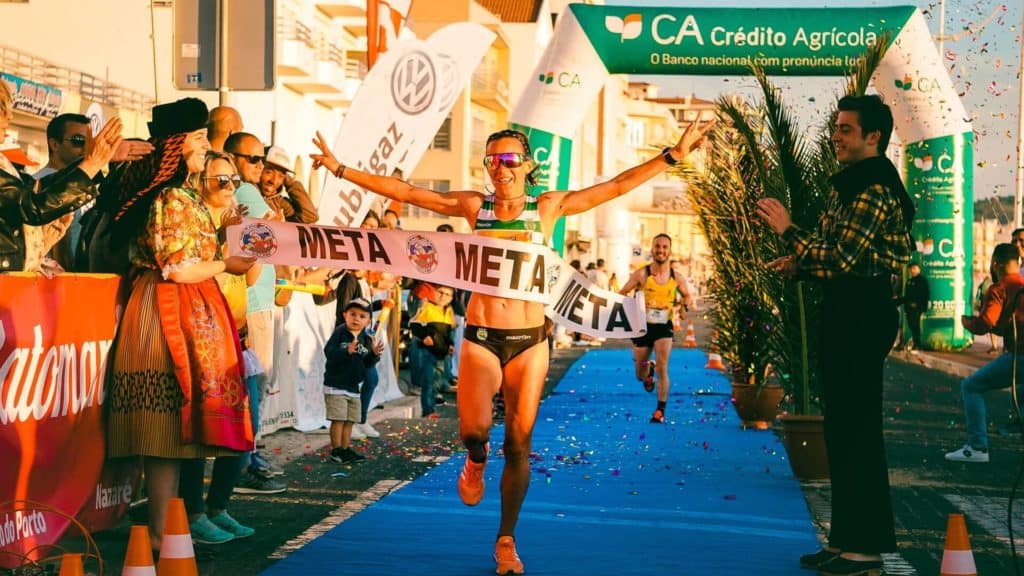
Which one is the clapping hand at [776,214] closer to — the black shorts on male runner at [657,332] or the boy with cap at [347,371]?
the boy with cap at [347,371]

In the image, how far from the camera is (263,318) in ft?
31.9

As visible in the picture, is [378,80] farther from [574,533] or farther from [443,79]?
[574,533]

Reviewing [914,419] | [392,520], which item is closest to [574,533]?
[392,520]

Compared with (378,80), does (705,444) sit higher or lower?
lower

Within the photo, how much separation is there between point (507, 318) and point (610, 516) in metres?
2.15

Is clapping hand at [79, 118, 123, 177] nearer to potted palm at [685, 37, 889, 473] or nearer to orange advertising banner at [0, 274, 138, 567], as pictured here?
orange advertising banner at [0, 274, 138, 567]

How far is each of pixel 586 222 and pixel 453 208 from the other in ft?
306

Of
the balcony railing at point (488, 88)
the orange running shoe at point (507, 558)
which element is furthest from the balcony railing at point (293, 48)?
the orange running shoe at point (507, 558)

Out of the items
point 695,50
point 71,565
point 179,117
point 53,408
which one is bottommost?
point 71,565

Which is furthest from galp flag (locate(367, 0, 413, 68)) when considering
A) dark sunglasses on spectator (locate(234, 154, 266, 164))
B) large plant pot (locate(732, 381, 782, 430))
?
large plant pot (locate(732, 381, 782, 430))

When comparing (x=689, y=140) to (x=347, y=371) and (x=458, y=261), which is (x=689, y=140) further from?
(x=347, y=371)

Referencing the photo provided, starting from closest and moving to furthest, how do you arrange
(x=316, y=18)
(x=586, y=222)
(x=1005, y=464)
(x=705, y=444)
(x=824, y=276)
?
(x=824, y=276)
(x=1005, y=464)
(x=705, y=444)
(x=316, y=18)
(x=586, y=222)

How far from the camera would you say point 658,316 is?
1739 cm

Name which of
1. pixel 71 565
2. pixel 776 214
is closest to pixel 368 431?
pixel 776 214
